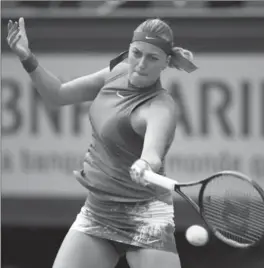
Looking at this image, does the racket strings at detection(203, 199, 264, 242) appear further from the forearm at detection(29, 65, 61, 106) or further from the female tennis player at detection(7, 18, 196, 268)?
the forearm at detection(29, 65, 61, 106)

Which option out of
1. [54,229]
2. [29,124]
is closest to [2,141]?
[29,124]

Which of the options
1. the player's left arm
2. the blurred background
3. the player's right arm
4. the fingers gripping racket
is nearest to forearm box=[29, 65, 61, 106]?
the player's right arm

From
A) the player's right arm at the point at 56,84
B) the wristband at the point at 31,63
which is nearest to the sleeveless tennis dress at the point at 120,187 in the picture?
the player's right arm at the point at 56,84

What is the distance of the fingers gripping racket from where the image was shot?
473cm

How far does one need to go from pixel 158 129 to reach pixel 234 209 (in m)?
0.48

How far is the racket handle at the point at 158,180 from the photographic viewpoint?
468 cm

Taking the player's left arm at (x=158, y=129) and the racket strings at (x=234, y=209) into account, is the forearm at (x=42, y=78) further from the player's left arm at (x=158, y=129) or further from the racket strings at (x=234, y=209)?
the racket strings at (x=234, y=209)

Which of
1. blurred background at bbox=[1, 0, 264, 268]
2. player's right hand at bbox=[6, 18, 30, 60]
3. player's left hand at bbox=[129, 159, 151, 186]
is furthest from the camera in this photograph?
blurred background at bbox=[1, 0, 264, 268]

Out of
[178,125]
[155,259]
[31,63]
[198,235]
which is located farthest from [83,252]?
[178,125]

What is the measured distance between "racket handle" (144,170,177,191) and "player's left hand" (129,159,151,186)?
2 centimetres

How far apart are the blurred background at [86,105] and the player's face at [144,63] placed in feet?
9.61

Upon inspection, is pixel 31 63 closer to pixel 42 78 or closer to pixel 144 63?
pixel 42 78

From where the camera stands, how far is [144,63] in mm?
4961

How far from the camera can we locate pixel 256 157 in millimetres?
8094
